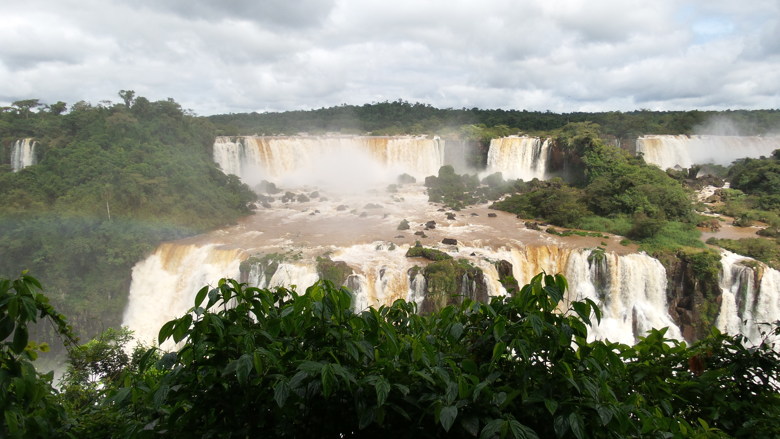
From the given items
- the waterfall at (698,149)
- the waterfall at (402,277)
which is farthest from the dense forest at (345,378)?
the waterfall at (698,149)

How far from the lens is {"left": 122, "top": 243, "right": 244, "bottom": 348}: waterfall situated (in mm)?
15547

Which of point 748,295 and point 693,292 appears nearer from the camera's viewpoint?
point 748,295

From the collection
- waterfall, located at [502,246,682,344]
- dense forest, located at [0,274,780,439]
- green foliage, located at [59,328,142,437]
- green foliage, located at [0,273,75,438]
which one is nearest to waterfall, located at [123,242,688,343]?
waterfall, located at [502,246,682,344]

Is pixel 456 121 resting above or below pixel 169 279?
above

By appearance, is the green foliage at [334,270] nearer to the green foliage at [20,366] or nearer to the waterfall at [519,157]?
the green foliage at [20,366]

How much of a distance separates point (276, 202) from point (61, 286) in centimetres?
1095

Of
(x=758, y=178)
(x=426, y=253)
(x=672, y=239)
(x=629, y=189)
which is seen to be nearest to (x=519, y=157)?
(x=629, y=189)

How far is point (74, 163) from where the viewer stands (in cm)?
2053

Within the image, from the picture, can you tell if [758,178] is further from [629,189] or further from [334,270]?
[334,270]

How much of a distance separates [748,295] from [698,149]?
21.7 metres

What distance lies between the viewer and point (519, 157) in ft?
96.8

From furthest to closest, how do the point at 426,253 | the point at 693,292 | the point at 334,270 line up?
the point at 426,253
the point at 693,292
the point at 334,270

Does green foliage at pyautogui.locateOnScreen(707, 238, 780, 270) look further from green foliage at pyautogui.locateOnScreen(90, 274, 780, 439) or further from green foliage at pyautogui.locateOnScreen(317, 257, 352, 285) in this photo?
green foliage at pyautogui.locateOnScreen(90, 274, 780, 439)

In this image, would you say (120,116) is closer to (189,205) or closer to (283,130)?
(189,205)
